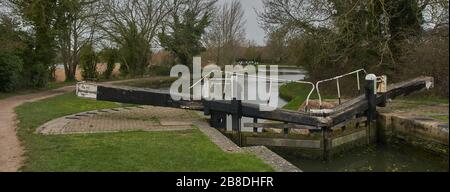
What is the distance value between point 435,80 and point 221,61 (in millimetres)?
27163

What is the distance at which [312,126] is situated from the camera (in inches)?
392

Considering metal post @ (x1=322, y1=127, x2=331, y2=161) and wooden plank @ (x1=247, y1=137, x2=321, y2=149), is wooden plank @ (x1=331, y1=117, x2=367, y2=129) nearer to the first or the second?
metal post @ (x1=322, y1=127, x2=331, y2=161)

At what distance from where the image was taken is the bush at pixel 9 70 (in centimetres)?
1892

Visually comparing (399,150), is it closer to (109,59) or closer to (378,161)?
(378,161)

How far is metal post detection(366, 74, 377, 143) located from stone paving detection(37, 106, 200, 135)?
14.8 ft

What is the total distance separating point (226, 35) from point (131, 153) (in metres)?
36.8

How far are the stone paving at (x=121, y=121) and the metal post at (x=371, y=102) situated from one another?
451 centimetres

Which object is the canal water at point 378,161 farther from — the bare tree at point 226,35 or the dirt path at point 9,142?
the bare tree at point 226,35

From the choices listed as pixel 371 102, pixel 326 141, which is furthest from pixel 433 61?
pixel 326 141

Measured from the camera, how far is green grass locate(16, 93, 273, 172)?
21.7 feet

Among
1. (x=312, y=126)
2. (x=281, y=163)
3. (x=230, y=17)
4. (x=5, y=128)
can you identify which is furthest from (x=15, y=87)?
(x=230, y=17)

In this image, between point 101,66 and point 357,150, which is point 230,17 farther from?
point 357,150

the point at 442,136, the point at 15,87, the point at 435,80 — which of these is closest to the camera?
the point at 442,136

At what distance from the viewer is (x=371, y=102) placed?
440 inches
